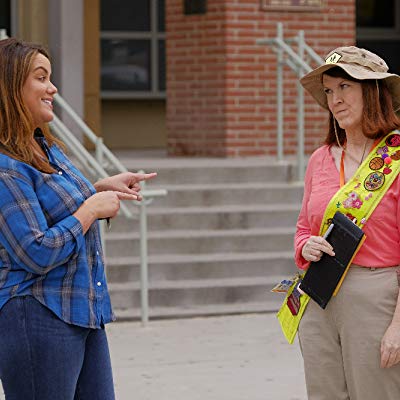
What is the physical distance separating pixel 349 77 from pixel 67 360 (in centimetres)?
130

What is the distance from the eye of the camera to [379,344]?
399cm

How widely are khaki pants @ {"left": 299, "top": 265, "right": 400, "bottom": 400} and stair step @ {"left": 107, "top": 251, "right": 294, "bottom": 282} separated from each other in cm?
484

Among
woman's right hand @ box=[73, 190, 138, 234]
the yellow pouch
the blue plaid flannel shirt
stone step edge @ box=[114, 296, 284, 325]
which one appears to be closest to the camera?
the blue plaid flannel shirt

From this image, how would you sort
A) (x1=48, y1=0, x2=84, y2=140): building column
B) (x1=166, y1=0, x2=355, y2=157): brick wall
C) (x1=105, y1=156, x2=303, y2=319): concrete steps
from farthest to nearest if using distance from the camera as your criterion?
(x1=48, y1=0, x2=84, y2=140): building column
(x1=166, y1=0, x2=355, y2=157): brick wall
(x1=105, y1=156, x2=303, y2=319): concrete steps

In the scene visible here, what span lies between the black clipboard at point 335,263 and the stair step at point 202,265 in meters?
4.88

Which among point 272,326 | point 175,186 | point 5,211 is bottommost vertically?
point 272,326

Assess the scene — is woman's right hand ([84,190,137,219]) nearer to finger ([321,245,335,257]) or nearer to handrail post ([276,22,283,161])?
finger ([321,245,335,257])

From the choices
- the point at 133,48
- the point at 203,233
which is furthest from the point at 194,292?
the point at 133,48

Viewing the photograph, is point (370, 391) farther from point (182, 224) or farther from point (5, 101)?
→ point (182, 224)

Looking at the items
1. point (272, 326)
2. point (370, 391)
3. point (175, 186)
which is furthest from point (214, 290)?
point (370, 391)

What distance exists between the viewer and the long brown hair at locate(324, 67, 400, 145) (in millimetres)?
4074

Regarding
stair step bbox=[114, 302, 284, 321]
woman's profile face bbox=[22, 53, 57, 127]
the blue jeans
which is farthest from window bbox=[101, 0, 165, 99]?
the blue jeans

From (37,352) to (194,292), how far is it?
17.0ft

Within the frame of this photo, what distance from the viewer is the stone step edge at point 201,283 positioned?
880 centimetres
